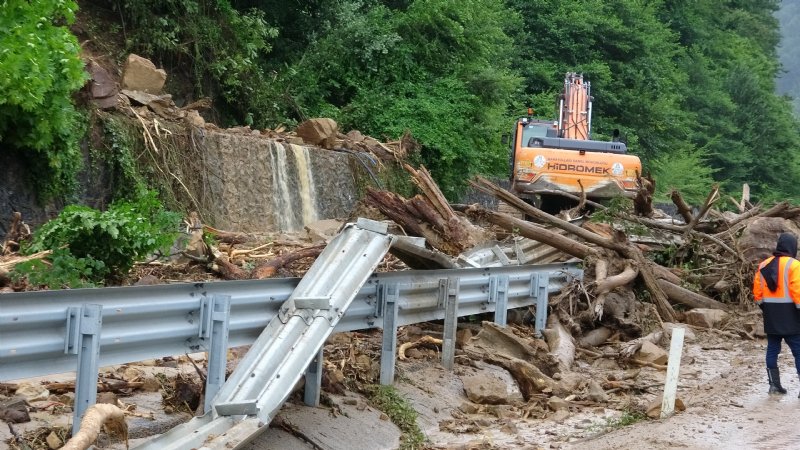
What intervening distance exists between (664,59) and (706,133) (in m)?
8.50

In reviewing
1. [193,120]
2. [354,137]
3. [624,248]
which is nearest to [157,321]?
[624,248]

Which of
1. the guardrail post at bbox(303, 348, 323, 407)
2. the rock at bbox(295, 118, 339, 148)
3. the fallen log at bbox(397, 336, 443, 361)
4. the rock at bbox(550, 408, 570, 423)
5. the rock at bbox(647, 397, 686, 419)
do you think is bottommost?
the rock at bbox(550, 408, 570, 423)

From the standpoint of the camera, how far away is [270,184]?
21.2 meters

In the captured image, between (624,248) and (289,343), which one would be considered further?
(624,248)

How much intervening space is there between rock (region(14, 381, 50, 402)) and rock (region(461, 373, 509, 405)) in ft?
12.3

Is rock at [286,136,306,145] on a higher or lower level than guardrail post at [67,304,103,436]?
higher

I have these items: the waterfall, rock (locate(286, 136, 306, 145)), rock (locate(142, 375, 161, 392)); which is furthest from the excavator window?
rock (locate(142, 375, 161, 392))

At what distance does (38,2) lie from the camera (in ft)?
45.1

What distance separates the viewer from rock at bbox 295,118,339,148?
2358cm

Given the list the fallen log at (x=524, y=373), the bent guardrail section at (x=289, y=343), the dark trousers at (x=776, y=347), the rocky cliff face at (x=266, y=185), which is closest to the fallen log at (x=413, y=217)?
the fallen log at (x=524, y=373)

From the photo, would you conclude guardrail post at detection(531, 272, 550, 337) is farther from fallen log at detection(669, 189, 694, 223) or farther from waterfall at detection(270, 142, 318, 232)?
waterfall at detection(270, 142, 318, 232)

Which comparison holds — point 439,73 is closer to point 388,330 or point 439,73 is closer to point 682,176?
point 388,330

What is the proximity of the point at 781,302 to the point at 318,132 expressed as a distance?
14449 millimetres

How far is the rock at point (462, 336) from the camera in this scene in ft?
34.6
